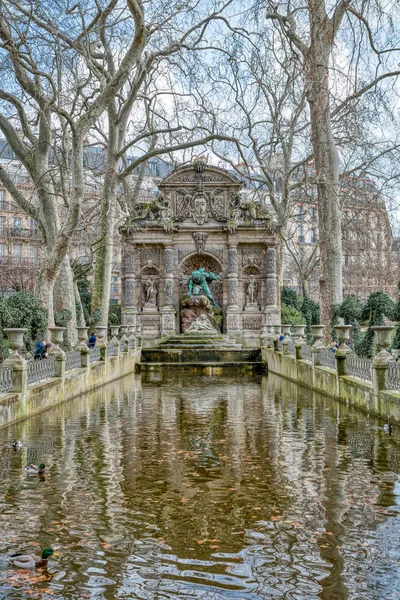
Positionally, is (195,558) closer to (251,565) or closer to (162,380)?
(251,565)

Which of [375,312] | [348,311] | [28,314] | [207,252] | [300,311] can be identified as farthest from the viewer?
[300,311]

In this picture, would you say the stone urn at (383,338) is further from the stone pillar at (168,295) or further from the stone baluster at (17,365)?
the stone pillar at (168,295)

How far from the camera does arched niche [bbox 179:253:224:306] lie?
30250 mm

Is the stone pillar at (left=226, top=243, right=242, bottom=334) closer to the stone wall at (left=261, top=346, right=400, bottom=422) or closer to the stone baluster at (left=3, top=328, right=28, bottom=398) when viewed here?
A: the stone wall at (left=261, top=346, right=400, bottom=422)

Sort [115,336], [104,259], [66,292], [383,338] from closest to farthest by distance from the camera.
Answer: [383,338] < [66,292] < [115,336] < [104,259]

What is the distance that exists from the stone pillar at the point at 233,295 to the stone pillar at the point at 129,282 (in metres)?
4.27

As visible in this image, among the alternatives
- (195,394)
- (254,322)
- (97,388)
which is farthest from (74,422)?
(254,322)

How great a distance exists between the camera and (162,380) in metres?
18.9

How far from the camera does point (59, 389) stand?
13070 mm

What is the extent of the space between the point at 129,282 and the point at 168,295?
75.4 inches

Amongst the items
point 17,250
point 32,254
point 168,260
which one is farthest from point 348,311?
point 32,254

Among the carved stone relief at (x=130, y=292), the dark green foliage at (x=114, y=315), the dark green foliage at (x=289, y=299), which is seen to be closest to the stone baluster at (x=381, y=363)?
the carved stone relief at (x=130, y=292)

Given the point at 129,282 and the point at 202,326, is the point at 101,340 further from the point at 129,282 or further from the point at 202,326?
the point at 129,282

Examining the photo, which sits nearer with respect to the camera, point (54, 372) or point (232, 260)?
point (54, 372)
